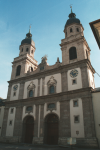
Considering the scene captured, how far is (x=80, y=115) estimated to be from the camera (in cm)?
2309

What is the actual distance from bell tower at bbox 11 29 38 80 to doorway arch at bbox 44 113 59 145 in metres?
13.8

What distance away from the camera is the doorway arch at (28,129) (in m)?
27.9

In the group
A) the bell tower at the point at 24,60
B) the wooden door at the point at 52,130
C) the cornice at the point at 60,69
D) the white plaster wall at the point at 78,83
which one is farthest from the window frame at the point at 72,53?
the wooden door at the point at 52,130

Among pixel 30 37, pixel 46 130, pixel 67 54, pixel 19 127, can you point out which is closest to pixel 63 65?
pixel 67 54

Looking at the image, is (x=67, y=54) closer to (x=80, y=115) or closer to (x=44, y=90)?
(x=44, y=90)

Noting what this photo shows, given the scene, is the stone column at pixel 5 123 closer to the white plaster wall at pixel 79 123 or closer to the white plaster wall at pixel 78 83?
the white plaster wall at pixel 79 123

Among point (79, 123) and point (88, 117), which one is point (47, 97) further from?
point (88, 117)

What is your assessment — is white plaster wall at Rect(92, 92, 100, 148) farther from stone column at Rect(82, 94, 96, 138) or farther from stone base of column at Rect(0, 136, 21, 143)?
stone base of column at Rect(0, 136, 21, 143)

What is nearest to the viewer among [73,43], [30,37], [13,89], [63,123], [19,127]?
[63,123]

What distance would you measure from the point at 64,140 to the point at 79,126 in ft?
11.3

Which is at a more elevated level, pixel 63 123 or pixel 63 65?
pixel 63 65

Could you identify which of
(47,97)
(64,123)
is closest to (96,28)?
(64,123)

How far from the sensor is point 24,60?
3703 cm

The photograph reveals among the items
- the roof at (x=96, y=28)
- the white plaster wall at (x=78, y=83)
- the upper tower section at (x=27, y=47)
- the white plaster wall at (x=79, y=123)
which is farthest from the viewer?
the upper tower section at (x=27, y=47)
